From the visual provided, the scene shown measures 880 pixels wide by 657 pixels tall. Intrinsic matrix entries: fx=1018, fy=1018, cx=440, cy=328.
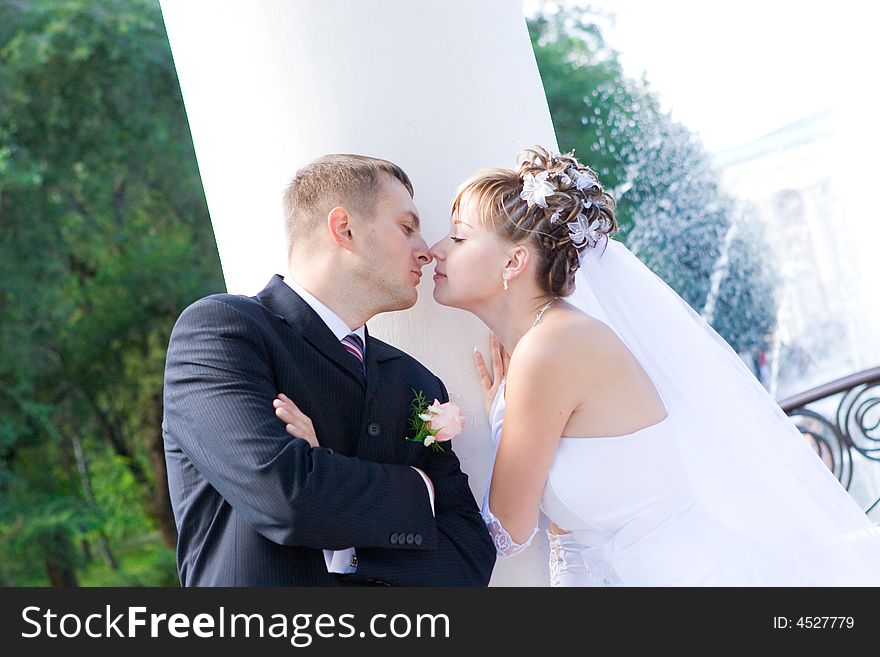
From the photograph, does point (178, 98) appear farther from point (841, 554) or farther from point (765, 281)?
point (841, 554)

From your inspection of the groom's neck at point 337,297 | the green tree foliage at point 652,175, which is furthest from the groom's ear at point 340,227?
the green tree foliage at point 652,175

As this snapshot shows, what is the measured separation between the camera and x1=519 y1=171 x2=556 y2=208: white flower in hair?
10.3 feet

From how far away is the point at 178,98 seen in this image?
14.0 m

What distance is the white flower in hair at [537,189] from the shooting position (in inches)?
124

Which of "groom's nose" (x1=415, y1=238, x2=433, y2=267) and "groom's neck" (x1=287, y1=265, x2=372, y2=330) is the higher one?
"groom's nose" (x1=415, y1=238, x2=433, y2=267)

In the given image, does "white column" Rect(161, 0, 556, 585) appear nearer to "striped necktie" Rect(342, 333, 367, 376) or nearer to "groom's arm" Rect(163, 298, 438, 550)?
"striped necktie" Rect(342, 333, 367, 376)

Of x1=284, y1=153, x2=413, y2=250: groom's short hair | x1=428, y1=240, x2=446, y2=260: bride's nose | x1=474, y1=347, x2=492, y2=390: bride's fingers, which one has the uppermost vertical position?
x1=284, y1=153, x2=413, y2=250: groom's short hair

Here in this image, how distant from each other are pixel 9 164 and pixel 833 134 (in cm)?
977

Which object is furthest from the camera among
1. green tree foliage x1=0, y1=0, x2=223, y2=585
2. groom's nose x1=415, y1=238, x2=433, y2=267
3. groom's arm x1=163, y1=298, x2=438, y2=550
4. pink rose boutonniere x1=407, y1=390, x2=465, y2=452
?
green tree foliage x1=0, y1=0, x2=223, y2=585

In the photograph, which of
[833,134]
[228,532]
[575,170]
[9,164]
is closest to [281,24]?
[575,170]

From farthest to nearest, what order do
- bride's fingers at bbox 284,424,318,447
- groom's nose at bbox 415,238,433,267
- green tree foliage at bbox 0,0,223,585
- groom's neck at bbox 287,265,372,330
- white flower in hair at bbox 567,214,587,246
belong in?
green tree foliage at bbox 0,0,223,585 → white flower in hair at bbox 567,214,587,246 → groom's nose at bbox 415,238,433,267 → groom's neck at bbox 287,265,372,330 → bride's fingers at bbox 284,424,318,447

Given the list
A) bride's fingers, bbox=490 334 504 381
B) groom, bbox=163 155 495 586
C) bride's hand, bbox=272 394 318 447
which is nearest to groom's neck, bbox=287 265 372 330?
groom, bbox=163 155 495 586

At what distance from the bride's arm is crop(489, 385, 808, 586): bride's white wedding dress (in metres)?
0.10

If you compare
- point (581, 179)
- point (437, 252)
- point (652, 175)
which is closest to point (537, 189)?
point (581, 179)
